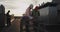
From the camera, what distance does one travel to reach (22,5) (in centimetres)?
257

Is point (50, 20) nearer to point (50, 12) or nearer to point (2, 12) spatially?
point (50, 12)

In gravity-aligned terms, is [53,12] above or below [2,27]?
above

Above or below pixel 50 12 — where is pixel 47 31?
below

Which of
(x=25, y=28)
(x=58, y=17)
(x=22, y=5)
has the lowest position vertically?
(x=25, y=28)

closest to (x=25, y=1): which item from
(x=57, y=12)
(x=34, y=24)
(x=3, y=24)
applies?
(x=3, y=24)

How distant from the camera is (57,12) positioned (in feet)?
2.69

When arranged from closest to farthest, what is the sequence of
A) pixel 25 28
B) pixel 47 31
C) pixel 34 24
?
pixel 47 31, pixel 34 24, pixel 25 28

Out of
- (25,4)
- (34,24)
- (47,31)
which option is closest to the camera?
(47,31)

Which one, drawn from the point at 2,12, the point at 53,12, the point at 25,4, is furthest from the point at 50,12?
the point at 25,4

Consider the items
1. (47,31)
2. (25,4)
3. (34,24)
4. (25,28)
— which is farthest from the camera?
(25,4)

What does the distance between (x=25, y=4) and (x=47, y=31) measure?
5.85 ft

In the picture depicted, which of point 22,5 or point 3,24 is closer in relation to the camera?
point 3,24

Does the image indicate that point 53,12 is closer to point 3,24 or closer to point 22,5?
point 3,24

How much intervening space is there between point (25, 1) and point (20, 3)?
0.11m
